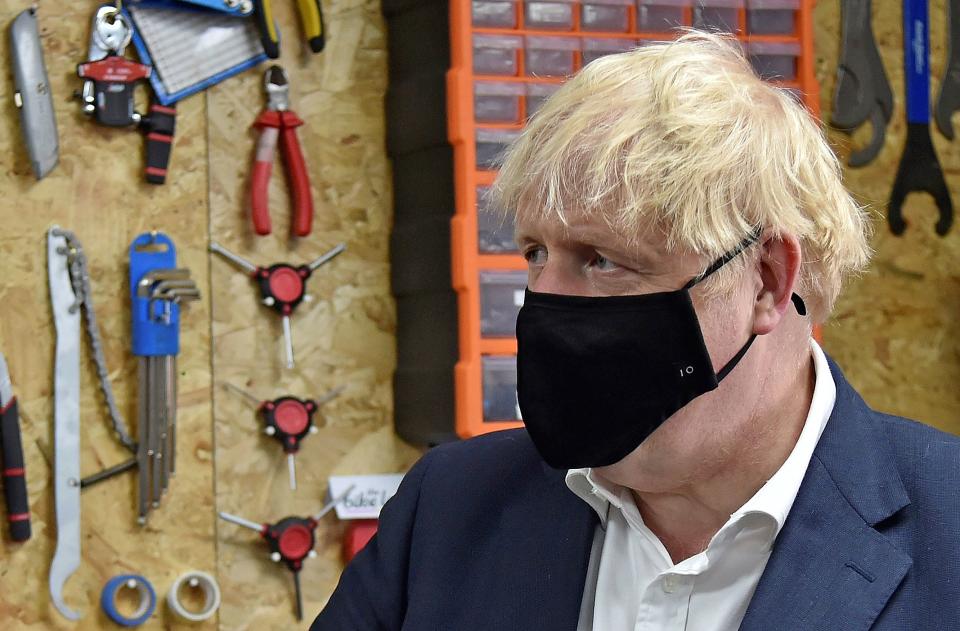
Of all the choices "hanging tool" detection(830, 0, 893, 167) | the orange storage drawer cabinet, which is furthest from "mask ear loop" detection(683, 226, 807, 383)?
"hanging tool" detection(830, 0, 893, 167)

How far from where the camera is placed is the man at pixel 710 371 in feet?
3.03

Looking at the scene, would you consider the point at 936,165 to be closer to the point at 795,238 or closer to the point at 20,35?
the point at 795,238

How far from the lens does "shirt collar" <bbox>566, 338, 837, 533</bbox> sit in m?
0.97

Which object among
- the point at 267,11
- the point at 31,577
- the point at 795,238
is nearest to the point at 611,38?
the point at 267,11

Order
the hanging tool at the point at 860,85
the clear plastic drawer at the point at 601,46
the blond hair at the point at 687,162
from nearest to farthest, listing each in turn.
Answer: the blond hair at the point at 687,162 → the clear plastic drawer at the point at 601,46 → the hanging tool at the point at 860,85

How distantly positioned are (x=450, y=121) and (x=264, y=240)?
37 centimetres

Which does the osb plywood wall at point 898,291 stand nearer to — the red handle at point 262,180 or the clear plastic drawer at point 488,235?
the clear plastic drawer at point 488,235

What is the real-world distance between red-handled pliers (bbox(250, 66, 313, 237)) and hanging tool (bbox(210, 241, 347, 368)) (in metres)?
0.06

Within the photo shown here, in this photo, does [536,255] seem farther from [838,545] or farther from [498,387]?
[498,387]

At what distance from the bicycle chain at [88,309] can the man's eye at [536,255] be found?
1048 mm

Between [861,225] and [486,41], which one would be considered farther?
[486,41]

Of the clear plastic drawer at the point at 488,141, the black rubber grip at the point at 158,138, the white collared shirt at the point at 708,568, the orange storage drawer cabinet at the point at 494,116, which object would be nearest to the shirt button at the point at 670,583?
the white collared shirt at the point at 708,568

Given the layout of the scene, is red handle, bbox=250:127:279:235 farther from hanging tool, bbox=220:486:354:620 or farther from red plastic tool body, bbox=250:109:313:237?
hanging tool, bbox=220:486:354:620

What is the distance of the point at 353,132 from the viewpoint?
6.67ft
